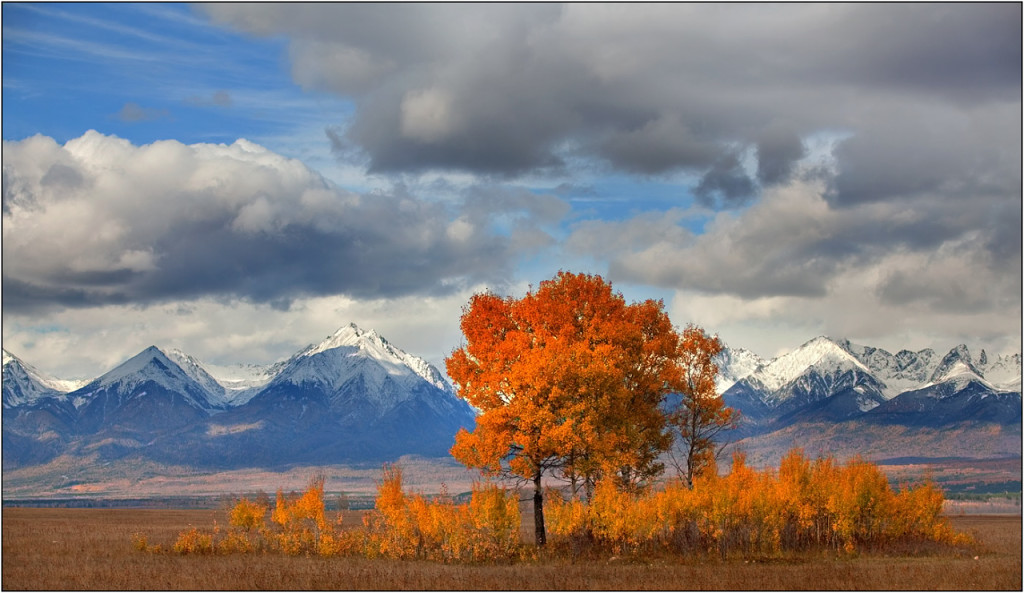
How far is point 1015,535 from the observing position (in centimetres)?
8475

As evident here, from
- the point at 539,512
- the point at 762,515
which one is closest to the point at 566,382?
the point at 539,512

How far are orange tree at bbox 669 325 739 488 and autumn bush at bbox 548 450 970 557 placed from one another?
212 inches

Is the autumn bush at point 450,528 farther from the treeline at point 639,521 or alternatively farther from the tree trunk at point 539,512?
the tree trunk at point 539,512

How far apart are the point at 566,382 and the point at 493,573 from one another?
1374cm

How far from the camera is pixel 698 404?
230 feet

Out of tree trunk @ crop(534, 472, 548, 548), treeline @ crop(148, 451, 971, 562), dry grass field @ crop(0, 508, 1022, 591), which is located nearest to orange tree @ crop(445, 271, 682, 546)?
tree trunk @ crop(534, 472, 548, 548)

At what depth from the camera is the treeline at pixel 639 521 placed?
2243 inches

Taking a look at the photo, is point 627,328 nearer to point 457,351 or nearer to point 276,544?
point 457,351

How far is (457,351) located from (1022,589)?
109 feet

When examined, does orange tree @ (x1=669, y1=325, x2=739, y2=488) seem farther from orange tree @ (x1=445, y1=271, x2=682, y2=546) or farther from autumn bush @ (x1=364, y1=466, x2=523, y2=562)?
autumn bush @ (x1=364, y1=466, x2=523, y2=562)

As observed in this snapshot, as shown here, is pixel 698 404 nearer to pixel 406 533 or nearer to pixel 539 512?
pixel 539 512

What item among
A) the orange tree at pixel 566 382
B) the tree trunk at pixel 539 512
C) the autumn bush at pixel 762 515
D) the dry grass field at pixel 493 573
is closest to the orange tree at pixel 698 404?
the orange tree at pixel 566 382

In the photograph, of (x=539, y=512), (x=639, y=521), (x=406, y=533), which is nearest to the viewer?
(x=639, y=521)

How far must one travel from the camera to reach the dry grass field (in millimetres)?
46500
